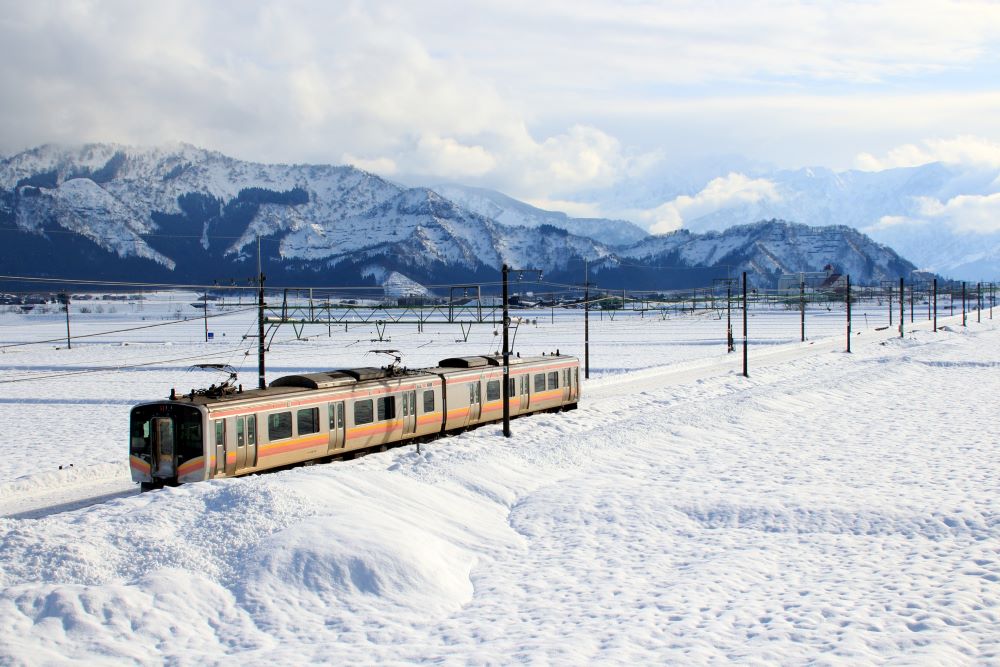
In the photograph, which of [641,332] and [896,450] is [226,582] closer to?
[896,450]

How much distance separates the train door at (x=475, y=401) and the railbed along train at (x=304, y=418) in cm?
4

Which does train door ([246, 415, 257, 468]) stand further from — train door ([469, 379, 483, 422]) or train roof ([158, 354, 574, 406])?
train door ([469, 379, 483, 422])

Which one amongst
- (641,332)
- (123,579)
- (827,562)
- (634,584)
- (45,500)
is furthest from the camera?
(641,332)

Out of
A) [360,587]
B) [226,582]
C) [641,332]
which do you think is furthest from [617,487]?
[641,332]

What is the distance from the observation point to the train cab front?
22.4m

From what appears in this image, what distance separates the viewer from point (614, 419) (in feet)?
124

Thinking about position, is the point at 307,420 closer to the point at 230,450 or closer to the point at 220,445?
the point at 230,450

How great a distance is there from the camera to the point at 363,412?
2719 centimetres

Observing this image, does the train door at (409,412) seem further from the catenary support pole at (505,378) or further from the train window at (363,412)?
the catenary support pole at (505,378)

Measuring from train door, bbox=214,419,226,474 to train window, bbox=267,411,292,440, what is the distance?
151 cm

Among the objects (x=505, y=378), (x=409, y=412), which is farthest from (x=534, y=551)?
(x=505, y=378)

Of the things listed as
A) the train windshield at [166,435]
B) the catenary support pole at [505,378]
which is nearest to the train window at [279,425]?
the train windshield at [166,435]

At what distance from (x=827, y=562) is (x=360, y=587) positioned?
9479 mm

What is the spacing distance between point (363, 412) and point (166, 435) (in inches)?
241
